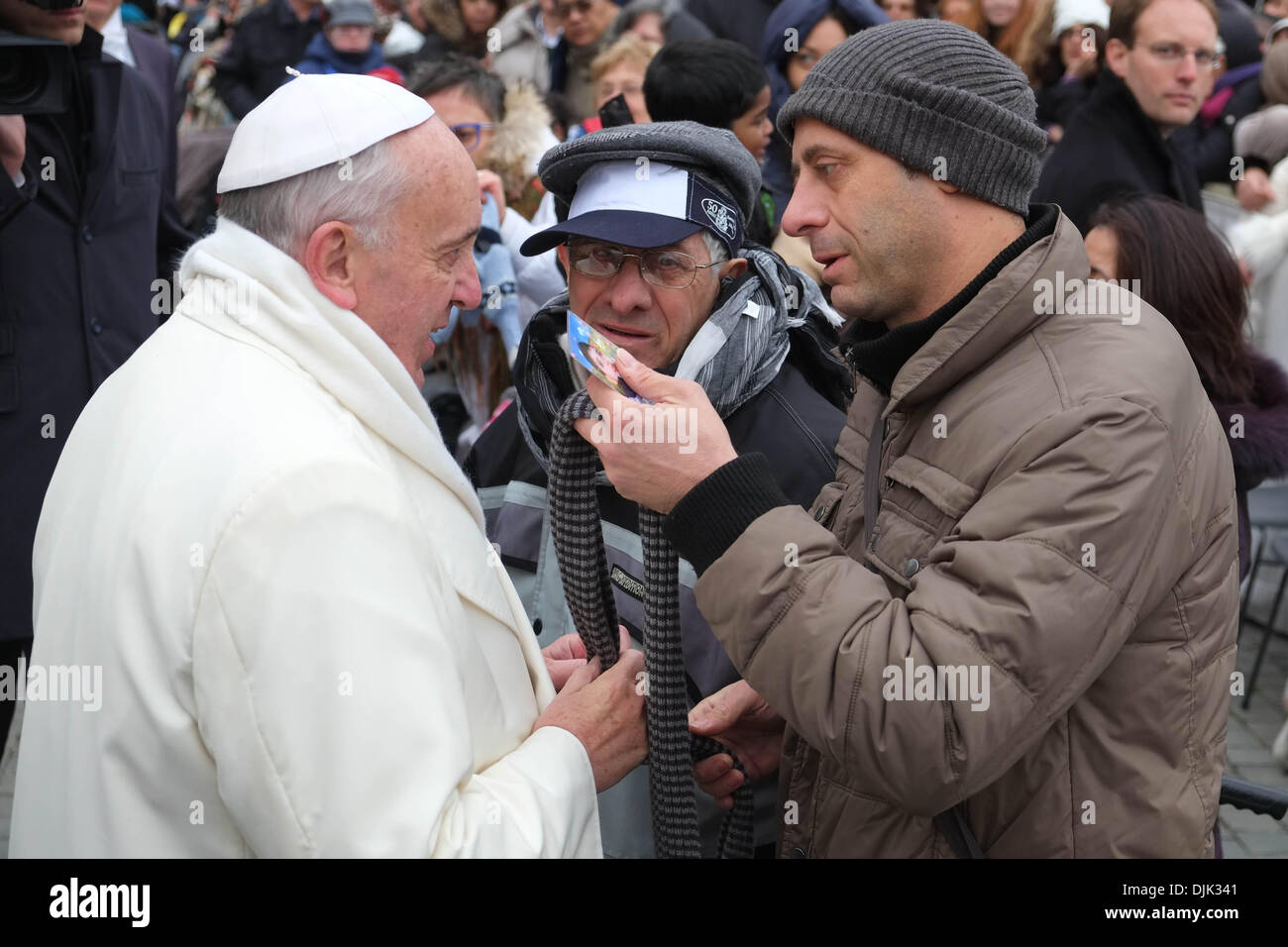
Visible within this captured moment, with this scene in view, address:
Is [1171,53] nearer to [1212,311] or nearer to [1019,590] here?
[1212,311]

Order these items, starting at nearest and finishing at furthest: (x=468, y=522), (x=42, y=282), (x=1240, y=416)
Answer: (x=468, y=522)
(x=1240, y=416)
(x=42, y=282)

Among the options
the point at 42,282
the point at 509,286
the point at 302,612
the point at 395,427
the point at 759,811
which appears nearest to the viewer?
the point at 302,612

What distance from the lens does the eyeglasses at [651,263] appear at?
2760mm

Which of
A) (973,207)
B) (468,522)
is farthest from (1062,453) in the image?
(468,522)

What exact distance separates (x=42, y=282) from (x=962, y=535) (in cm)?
297

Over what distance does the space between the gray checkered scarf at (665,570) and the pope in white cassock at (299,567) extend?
7.3 inches

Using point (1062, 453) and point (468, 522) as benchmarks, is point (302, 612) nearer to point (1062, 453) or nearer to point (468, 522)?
point (468, 522)

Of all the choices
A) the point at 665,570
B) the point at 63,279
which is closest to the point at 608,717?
the point at 665,570

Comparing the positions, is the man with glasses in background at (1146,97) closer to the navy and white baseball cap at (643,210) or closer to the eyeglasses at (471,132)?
the eyeglasses at (471,132)

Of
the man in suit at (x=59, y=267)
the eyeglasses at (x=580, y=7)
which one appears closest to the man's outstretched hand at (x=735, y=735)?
the man in suit at (x=59, y=267)

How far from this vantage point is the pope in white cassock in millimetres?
1617

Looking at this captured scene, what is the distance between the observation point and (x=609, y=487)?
2.72 meters

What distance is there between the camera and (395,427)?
6.16 feet

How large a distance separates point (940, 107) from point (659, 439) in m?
0.66
